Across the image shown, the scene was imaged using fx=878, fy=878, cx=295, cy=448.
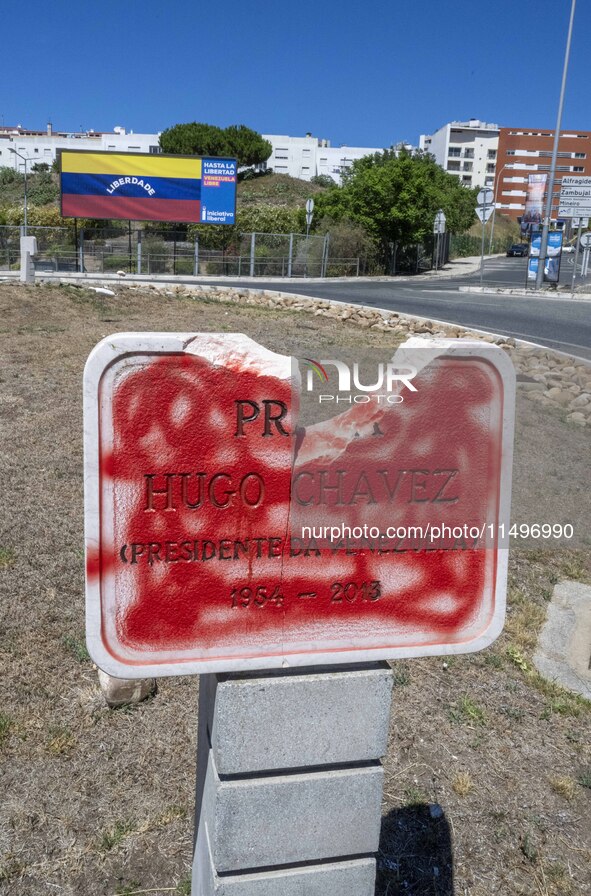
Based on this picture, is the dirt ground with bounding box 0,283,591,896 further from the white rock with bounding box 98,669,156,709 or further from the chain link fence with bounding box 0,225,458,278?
the chain link fence with bounding box 0,225,458,278

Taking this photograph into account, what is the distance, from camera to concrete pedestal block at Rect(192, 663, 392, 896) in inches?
73.7

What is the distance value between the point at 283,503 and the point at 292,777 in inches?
24.7

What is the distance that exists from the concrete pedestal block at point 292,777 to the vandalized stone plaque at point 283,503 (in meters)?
0.09

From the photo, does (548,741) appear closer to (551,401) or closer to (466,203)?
(551,401)

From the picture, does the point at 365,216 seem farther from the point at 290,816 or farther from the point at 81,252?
the point at 290,816

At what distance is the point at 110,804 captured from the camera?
3127 millimetres

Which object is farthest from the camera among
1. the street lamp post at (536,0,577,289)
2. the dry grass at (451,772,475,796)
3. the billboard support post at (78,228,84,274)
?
the billboard support post at (78,228,84,274)

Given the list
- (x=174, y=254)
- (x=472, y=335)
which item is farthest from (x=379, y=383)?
(x=174, y=254)

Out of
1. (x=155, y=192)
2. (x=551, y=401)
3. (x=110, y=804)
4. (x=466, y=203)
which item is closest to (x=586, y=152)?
(x=466, y=203)

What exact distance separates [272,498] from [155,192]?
3580cm

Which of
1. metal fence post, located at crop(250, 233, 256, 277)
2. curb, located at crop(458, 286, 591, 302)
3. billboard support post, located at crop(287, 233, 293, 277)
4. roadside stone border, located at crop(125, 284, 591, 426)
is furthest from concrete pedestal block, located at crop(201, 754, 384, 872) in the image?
billboard support post, located at crop(287, 233, 293, 277)

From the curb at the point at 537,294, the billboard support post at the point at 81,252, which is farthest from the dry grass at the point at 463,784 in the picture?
the billboard support post at the point at 81,252

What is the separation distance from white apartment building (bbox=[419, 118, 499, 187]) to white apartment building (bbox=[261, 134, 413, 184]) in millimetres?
10473

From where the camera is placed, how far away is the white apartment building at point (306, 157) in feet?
360
